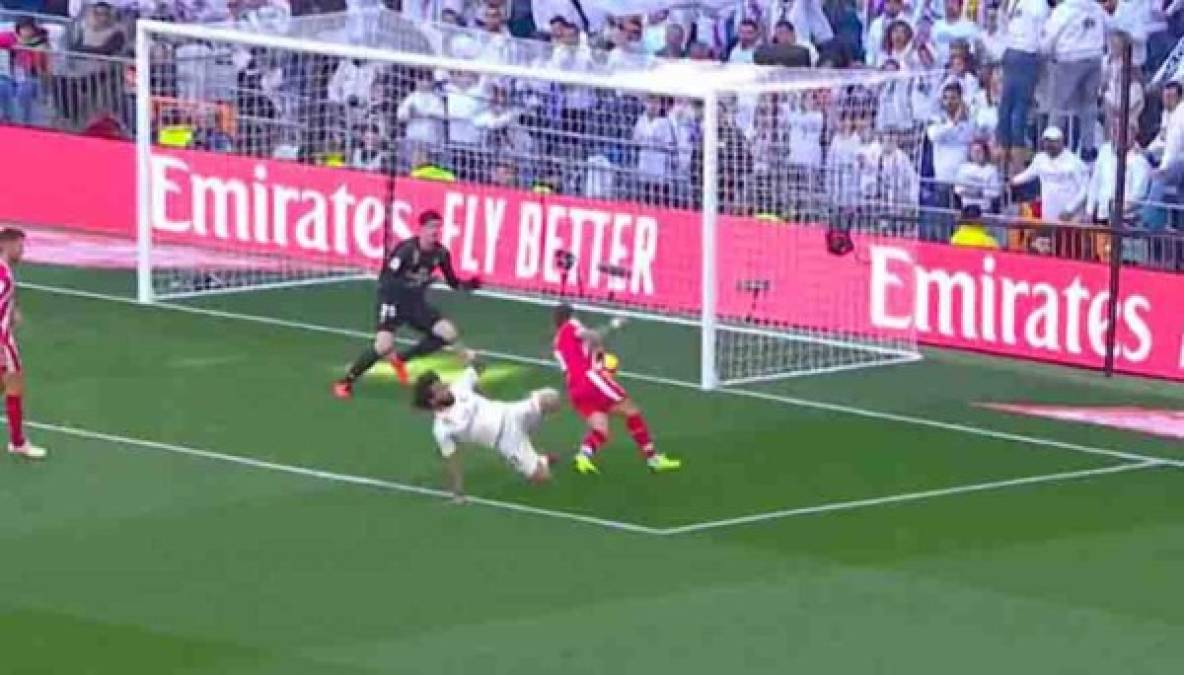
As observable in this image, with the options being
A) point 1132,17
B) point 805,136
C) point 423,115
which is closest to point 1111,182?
point 1132,17

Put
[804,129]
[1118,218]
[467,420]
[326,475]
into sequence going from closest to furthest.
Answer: [467,420], [326,475], [1118,218], [804,129]

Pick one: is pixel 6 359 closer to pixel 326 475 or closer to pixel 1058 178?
pixel 326 475

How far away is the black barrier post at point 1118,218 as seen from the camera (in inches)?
1248

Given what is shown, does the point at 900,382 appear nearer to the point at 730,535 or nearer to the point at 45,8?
the point at 730,535

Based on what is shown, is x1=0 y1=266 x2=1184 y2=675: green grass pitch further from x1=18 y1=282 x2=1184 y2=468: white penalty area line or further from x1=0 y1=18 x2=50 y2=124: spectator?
x1=0 y1=18 x2=50 y2=124: spectator

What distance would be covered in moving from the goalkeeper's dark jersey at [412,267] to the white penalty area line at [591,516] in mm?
3132

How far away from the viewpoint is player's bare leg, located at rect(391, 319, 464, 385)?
101ft

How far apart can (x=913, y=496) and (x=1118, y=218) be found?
6209 millimetres

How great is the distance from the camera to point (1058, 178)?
34125 millimetres

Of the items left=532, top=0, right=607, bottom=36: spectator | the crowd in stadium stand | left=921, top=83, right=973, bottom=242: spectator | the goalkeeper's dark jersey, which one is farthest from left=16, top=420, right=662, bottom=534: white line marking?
left=532, top=0, right=607, bottom=36: spectator

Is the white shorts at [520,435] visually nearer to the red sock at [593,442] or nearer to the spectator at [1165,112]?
the red sock at [593,442]

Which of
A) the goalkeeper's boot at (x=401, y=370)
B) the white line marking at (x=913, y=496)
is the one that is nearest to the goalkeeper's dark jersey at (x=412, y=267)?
the goalkeeper's boot at (x=401, y=370)

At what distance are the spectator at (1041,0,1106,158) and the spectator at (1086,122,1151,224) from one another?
1157 millimetres

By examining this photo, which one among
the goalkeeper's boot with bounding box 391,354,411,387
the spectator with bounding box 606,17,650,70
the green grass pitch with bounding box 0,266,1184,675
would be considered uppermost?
the spectator with bounding box 606,17,650,70
